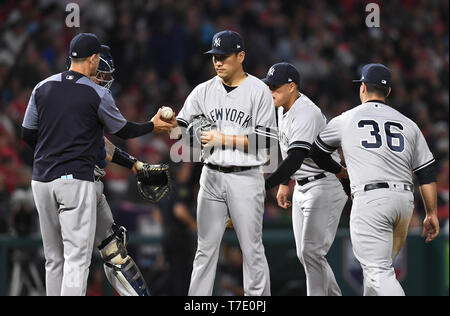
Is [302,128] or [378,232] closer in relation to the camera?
[378,232]

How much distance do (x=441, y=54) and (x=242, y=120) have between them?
406 inches

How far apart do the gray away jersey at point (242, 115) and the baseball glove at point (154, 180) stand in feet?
1.57

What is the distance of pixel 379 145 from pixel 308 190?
89cm

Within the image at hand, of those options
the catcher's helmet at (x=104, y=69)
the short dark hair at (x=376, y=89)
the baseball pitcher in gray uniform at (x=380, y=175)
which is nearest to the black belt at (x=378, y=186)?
the baseball pitcher in gray uniform at (x=380, y=175)

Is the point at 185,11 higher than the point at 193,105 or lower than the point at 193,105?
higher

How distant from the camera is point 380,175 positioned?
5.12 meters

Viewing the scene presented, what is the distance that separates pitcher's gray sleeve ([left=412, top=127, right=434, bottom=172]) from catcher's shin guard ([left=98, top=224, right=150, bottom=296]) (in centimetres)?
207

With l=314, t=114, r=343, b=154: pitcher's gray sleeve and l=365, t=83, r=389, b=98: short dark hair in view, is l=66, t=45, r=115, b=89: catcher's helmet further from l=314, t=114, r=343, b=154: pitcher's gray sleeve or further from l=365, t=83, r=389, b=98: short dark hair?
l=365, t=83, r=389, b=98: short dark hair

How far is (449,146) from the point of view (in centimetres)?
1166

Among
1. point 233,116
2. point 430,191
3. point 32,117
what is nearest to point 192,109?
point 233,116

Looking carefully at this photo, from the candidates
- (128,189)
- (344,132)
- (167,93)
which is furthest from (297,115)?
(167,93)

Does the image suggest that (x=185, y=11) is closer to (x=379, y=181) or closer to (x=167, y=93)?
(x=167, y=93)

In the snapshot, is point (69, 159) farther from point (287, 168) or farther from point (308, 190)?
point (308, 190)

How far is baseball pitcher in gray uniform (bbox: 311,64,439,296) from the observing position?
5047 millimetres
